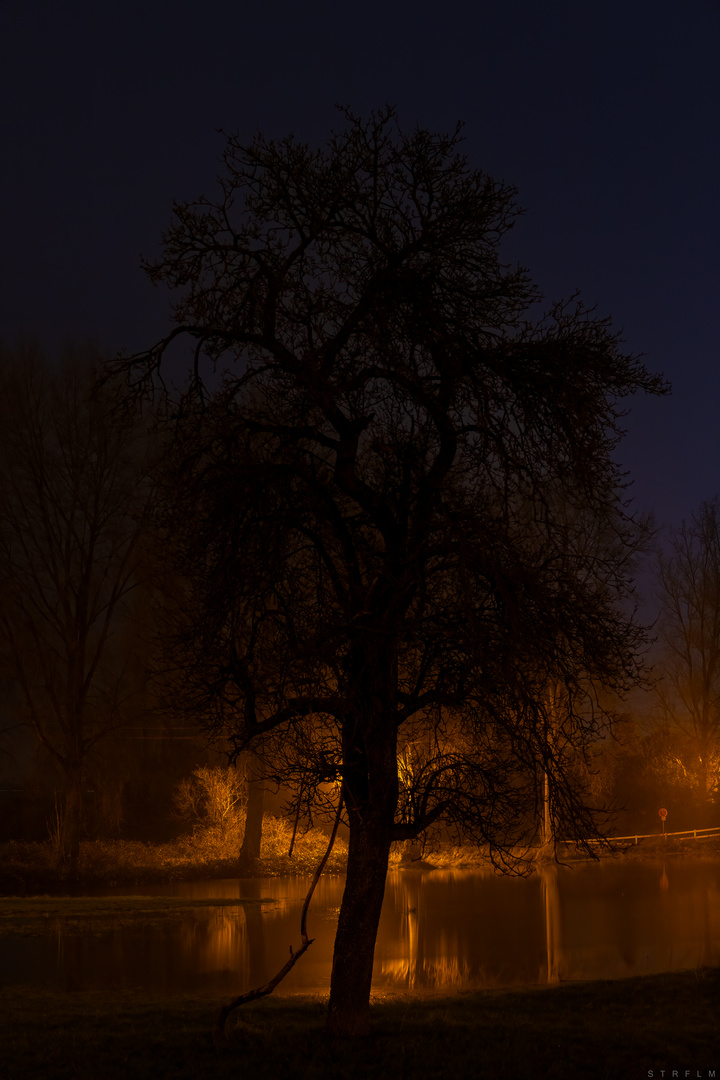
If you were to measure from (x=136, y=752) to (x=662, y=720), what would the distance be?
81.1 feet

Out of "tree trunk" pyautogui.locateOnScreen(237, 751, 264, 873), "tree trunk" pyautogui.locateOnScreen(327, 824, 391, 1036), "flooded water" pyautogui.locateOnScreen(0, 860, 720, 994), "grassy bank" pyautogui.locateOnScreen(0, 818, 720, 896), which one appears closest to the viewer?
"tree trunk" pyautogui.locateOnScreen(327, 824, 391, 1036)

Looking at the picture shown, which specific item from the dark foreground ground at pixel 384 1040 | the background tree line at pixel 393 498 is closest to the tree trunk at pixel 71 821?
the dark foreground ground at pixel 384 1040

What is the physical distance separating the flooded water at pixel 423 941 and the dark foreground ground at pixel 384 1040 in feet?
9.34

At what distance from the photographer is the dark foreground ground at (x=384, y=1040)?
7.97 metres

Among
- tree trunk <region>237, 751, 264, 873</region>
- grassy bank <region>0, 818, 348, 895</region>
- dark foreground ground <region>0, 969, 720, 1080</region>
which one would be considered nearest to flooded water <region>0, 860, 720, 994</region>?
grassy bank <region>0, 818, 348, 895</region>

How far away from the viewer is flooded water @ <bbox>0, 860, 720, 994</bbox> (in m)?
15.4

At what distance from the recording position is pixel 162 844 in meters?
33.5

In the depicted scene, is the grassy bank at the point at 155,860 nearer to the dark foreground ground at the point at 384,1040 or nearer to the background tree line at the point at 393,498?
the dark foreground ground at the point at 384,1040

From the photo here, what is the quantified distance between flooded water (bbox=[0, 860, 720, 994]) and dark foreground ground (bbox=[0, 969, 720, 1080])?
2847 millimetres

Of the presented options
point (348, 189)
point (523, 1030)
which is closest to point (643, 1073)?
point (523, 1030)

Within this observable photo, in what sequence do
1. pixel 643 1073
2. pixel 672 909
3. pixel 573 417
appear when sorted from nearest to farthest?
pixel 643 1073 < pixel 573 417 < pixel 672 909

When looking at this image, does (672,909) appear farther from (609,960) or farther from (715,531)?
(715,531)

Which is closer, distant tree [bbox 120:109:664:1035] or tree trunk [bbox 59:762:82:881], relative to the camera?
distant tree [bbox 120:109:664:1035]

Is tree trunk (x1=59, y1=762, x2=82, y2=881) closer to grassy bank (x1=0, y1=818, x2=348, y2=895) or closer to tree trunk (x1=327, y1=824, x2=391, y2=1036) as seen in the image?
grassy bank (x1=0, y1=818, x2=348, y2=895)
